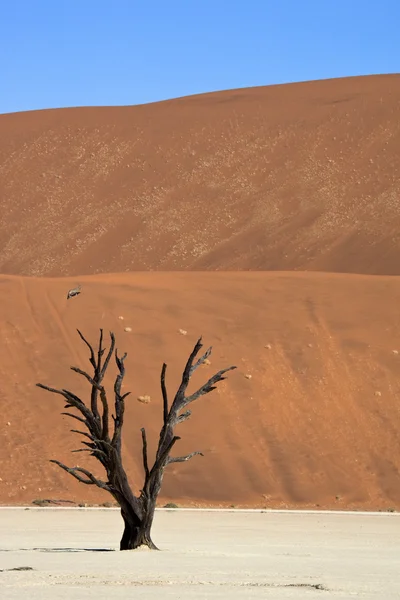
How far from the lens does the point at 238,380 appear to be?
132ft

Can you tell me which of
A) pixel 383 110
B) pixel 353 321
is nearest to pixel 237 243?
pixel 383 110

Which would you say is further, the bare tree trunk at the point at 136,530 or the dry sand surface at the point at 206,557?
the bare tree trunk at the point at 136,530

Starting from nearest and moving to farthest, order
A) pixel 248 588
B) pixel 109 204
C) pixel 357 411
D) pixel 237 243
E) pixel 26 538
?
pixel 248 588, pixel 26 538, pixel 357 411, pixel 237 243, pixel 109 204

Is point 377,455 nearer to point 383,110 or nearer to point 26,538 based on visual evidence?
point 26,538

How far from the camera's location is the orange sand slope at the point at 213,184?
230 ft

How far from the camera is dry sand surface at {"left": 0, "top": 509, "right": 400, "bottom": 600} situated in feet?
42.1

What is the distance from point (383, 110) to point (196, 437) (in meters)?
49.5

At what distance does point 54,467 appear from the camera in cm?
3534

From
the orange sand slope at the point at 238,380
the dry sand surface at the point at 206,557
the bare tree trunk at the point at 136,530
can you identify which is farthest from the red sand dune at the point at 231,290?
the bare tree trunk at the point at 136,530

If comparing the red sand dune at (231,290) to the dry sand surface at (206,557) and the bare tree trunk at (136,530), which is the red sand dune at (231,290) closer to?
the dry sand surface at (206,557)

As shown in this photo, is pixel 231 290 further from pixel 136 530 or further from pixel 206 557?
pixel 206 557

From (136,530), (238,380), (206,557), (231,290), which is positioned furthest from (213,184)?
(206,557)

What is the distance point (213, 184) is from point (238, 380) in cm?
3930

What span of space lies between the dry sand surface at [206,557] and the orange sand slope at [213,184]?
37445mm
